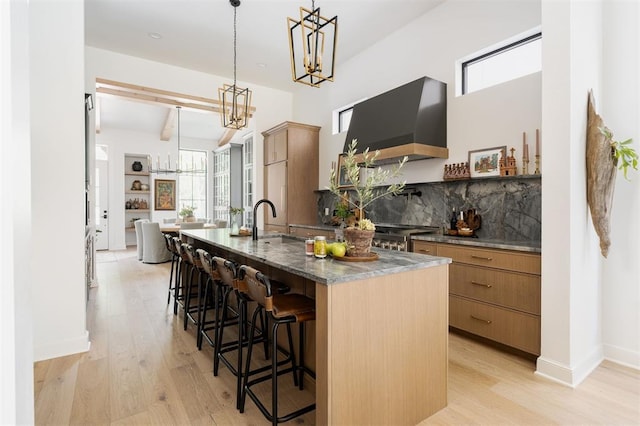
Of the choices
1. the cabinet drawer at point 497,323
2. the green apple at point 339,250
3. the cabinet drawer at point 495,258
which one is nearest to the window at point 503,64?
the cabinet drawer at point 495,258

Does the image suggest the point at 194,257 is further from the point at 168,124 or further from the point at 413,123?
the point at 168,124

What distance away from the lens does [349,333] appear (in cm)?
161

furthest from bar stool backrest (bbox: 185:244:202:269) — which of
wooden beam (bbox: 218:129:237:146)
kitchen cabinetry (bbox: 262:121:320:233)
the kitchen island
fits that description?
wooden beam (bbox: 218:129:237:146)

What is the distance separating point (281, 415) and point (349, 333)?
77 cm

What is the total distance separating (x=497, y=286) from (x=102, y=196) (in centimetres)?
946

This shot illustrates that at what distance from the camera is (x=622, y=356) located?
2.61 meters

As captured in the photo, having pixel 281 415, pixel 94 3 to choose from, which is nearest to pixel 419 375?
pixel 281 415

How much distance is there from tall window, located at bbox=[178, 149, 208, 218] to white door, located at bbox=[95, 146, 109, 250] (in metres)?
1.84

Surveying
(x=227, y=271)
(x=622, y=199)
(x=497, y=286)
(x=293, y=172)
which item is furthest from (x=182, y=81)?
(x=622, y=199)

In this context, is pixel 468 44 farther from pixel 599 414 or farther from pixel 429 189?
pixel 599 414

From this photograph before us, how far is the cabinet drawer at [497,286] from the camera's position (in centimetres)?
254

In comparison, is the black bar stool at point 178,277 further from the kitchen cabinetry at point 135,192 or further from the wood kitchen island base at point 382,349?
the kitchen cabinetry at point 135,192

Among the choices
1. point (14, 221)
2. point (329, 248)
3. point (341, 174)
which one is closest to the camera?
point (14, 221)

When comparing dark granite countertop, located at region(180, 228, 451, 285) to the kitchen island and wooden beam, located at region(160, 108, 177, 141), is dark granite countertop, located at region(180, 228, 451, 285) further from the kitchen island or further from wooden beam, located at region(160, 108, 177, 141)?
wooden beam, located at region(160, 108, 177, 141)
